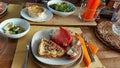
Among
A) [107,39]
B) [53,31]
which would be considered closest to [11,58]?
[53,31]

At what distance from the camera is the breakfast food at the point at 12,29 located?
71 centimetres

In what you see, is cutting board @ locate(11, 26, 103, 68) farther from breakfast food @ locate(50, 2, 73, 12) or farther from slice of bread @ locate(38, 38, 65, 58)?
breakfast food @ locate(50, 2, 73, 12)

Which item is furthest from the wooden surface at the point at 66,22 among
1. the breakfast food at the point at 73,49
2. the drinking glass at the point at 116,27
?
the breakfast food at the point at 73,49

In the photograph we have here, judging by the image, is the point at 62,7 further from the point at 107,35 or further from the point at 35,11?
the point at 107,35

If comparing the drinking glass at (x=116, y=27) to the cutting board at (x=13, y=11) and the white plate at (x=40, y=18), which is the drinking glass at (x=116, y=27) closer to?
the white plate at (x=40, y=18)

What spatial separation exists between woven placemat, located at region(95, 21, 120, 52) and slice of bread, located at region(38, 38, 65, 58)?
27cm

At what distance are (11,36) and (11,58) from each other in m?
0.09

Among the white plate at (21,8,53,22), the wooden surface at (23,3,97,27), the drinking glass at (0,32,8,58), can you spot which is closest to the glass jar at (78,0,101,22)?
the wooden surface at (23,3,97,27)

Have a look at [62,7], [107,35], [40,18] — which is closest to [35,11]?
[40,18]

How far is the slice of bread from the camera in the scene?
62 cm

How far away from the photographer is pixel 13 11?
34.9 inches

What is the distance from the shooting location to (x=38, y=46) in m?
0.66

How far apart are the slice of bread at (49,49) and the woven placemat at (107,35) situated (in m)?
0.27

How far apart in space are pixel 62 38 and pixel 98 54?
191 millimetres
